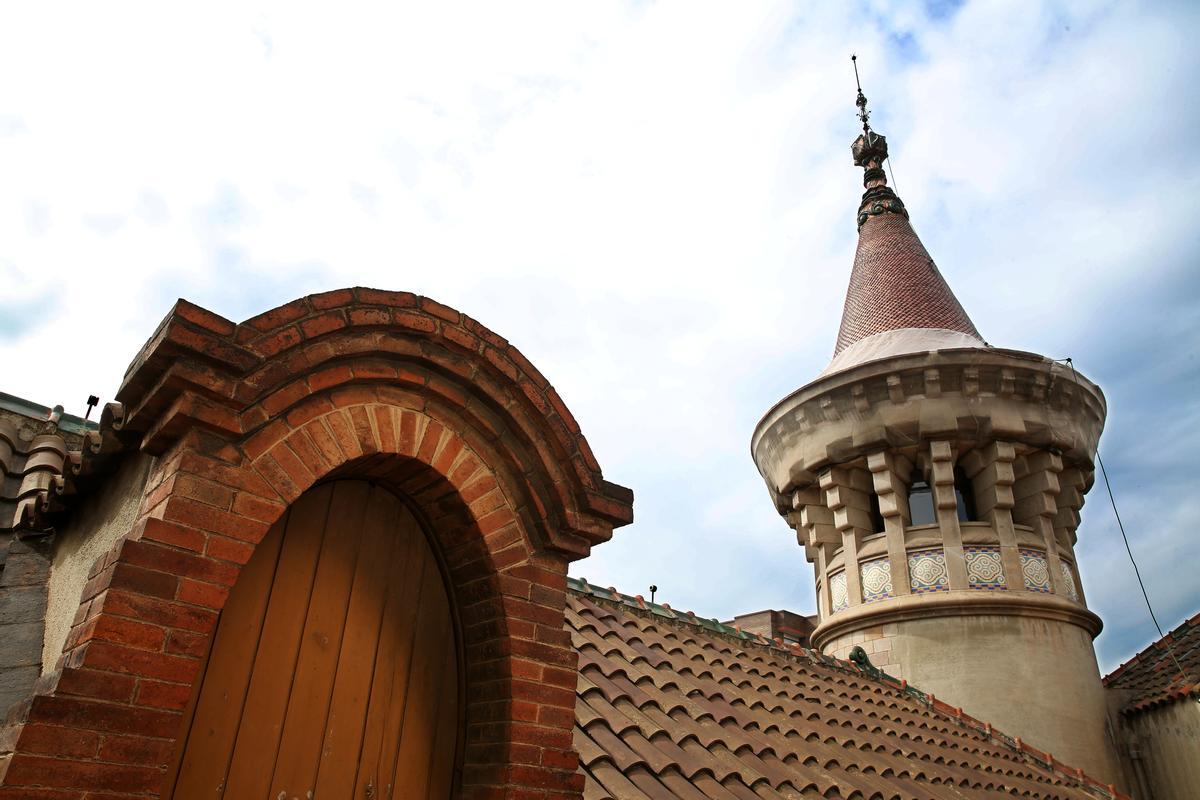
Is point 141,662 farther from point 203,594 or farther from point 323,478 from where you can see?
point 323,478

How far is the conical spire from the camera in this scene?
42.2ft

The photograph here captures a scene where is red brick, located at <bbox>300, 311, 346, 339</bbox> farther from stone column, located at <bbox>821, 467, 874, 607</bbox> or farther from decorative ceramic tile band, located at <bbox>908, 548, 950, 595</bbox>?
stone column, located at <bbox>821, 467, 874, 607</bbox>

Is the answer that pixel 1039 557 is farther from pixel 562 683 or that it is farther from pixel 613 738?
pixel 562 683

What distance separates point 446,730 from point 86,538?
1602mm

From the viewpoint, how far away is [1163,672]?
11266 mm

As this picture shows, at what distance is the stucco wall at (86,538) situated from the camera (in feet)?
9.36

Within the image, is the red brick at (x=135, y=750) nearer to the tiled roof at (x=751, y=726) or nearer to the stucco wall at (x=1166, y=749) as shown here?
the tiled roof at (x=751, y=726)

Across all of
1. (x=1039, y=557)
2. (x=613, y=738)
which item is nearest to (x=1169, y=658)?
(x=1039, y=557)

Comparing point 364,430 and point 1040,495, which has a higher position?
point 1040,495

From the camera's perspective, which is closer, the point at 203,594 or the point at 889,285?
the point at 203,594

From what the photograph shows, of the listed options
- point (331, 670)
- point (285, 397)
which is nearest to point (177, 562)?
point (285, 397)

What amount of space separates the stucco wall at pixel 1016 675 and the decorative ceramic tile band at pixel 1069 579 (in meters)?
0.44

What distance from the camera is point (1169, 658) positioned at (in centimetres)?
1157

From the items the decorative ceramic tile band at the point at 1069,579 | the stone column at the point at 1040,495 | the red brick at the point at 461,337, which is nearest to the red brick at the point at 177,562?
the red brick at the point at 461,337
